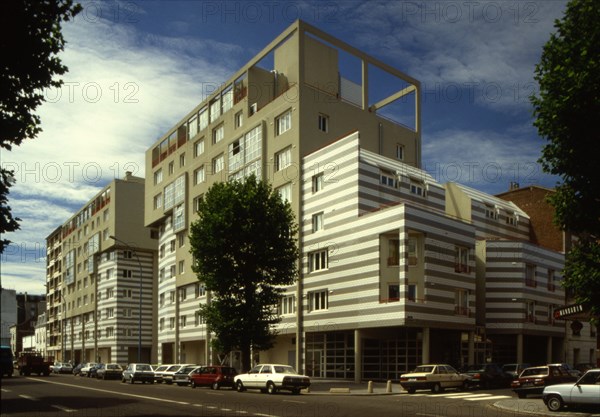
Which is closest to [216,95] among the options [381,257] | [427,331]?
[381,257]

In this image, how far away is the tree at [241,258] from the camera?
1693 inches

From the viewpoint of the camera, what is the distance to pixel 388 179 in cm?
5284

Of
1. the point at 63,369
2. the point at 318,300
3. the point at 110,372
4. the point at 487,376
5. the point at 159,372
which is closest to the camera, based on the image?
the point at 487,376

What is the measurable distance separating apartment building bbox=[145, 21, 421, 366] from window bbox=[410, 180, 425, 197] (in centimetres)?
676

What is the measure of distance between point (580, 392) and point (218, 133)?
4986 centimetres

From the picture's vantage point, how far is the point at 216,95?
69812mm

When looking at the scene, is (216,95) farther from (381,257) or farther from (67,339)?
(67,339)

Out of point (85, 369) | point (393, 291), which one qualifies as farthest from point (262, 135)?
point (85, 369)

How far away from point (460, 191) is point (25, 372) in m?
45.2

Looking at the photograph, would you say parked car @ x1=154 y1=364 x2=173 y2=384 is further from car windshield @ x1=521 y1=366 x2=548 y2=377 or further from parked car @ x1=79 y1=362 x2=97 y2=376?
car windshield @ x1=521 y1=366 x2=548 y2=377

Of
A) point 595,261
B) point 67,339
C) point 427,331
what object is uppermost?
point 595,261

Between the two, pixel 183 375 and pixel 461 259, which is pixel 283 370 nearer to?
pixel 183 375

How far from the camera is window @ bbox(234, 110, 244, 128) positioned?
64.1 meters

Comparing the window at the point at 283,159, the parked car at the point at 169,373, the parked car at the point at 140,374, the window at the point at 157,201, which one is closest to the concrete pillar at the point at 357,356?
the window at the point at 283,159
